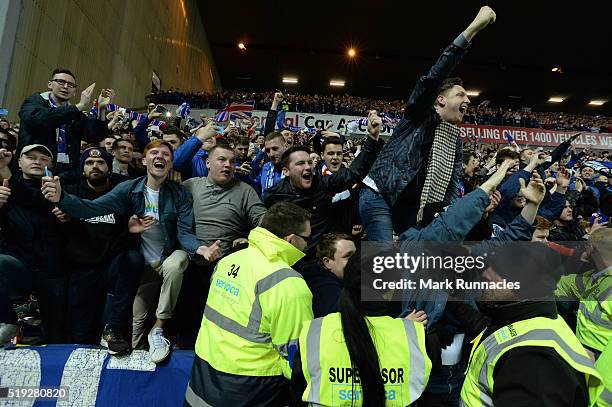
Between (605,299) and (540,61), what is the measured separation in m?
27.9

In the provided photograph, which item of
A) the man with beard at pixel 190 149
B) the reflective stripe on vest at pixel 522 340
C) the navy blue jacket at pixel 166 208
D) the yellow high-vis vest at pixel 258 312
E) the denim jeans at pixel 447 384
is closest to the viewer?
the reflective stripe on vest at pixel 522 340

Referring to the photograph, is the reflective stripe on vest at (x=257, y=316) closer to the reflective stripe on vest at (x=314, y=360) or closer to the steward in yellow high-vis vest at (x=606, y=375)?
the reflective stripe on vest at (x=314, y=360)

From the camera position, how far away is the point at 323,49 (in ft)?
88.5

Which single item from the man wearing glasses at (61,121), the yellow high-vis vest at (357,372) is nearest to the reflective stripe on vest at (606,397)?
the yellow high-vis vest at (357,372)

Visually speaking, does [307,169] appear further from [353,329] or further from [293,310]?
[353,329]

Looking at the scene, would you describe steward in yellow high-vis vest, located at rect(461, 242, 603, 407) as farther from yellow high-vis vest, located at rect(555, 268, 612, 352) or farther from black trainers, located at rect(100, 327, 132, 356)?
black trainers, located at rect(100, 327, 132, 356)

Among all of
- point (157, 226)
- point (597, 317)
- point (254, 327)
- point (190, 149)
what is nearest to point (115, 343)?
point (157, 226)

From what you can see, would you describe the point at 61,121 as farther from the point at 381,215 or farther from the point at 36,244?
the point at 381,215

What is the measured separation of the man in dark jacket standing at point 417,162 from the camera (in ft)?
9.07

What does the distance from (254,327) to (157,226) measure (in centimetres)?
158

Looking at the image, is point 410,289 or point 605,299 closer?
point 410,289

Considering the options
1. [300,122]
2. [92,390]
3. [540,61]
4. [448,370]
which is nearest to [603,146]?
[540,61]

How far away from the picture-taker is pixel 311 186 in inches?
152

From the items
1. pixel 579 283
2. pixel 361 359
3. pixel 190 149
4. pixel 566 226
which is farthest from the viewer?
pixel 566 226
